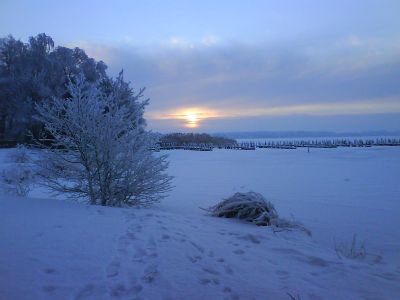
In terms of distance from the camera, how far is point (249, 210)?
864 cm

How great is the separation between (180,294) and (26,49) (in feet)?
148

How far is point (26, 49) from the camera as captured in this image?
139 ft

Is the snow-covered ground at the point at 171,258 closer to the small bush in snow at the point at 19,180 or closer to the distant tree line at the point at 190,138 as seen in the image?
the small bush in snow at the point at 19,180

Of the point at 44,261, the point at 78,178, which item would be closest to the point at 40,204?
the point at 78,178

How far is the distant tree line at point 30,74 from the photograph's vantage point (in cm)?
3744

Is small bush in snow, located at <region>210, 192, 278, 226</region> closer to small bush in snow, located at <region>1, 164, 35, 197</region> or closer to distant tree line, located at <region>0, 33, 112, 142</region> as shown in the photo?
small bush in snow, located at <region>1, 164, 35, 197</region>

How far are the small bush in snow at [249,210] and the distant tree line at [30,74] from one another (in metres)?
29.7

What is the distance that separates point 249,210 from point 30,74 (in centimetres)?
3746

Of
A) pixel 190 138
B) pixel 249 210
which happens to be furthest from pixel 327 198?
pixel 190 138

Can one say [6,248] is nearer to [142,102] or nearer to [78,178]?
[78,178]

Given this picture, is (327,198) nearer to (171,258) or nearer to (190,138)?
(171,258)

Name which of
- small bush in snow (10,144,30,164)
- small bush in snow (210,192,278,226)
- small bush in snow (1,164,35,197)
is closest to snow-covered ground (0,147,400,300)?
small bush in snow (210,192,278,226)

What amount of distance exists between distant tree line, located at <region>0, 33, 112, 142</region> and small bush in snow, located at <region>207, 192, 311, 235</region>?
29.7 meters

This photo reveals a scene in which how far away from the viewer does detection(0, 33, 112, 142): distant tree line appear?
37438 millimetres
